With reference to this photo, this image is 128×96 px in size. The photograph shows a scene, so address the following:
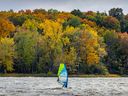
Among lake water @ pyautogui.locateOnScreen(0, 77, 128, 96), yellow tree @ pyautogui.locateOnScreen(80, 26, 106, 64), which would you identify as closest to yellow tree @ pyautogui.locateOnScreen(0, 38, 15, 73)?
yellow tree @ pyautogui.locateOnScreen(80, 26, 106, 64)

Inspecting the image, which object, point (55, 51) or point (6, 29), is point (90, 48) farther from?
point (6, 29)

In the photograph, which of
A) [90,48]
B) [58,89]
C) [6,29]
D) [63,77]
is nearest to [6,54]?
[6,29]

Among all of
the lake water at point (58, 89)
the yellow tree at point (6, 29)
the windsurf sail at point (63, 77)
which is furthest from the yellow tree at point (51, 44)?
the windsurf sail at point (63, 77)

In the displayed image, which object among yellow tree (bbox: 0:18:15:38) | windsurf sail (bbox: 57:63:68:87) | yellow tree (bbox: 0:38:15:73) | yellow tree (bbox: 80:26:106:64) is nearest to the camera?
windsurf sail (bbox: 57:63:68:87)

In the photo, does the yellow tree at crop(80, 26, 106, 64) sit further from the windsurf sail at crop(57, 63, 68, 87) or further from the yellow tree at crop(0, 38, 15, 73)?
the windsurf sail at crop(57, 63, 68, 87)

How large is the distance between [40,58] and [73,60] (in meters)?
8.95

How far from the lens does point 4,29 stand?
160 meters

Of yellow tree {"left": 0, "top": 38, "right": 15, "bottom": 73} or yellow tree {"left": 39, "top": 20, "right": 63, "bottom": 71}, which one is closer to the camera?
yellow tree {"left": 0, "top": 38, "right": 15, "bottom": 73}

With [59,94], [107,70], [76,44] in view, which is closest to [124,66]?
[107,70]

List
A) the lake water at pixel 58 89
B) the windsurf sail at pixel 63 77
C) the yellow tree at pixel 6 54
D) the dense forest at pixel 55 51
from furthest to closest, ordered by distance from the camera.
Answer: the dense forest at pixel 55 51, the yellow tree at pixel 6 54, the windsurf sail at pixel 63 77, the lake water at pixel 58 89

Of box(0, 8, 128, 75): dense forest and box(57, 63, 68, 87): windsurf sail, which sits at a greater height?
box(0, 8, 128, 75): dense forest

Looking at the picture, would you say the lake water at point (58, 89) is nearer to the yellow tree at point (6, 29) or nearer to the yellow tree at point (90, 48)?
the yellow tree at point (90, 48)

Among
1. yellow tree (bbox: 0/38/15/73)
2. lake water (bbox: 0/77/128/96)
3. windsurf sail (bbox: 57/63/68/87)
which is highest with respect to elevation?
yellow tree (bbox: 0/38/15/73)

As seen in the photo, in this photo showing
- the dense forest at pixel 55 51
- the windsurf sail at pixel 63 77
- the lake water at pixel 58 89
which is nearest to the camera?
the lake water at pixel 58 89
